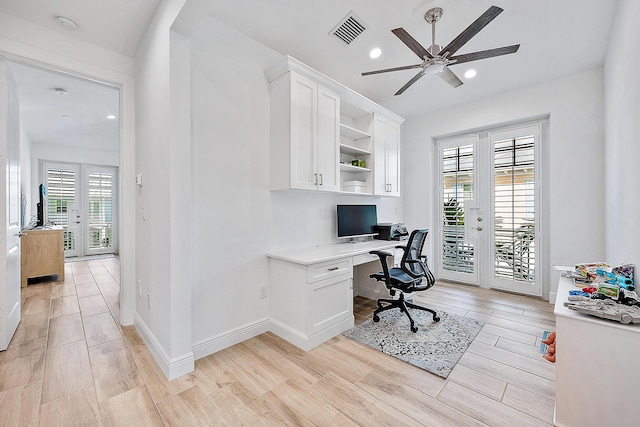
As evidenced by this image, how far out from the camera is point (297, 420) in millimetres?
1583

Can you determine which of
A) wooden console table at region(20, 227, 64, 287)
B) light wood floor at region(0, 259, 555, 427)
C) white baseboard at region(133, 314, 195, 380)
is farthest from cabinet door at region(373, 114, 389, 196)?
wooden console table at region(20, 227, 64, 287)

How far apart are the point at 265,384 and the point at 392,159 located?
3.25 meters

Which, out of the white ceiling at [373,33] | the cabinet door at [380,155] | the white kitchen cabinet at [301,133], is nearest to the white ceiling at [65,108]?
the white ceiling at [373,33]

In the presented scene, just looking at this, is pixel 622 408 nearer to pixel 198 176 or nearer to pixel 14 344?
pixel 198 176

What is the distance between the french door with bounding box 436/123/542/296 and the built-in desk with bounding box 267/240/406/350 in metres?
2.29

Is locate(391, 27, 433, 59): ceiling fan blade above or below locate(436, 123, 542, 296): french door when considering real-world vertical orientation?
above

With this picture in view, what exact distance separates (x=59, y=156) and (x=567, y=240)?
374 inches

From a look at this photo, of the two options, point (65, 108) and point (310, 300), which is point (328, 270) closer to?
point (310, 300)

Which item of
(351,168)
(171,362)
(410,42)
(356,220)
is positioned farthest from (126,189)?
(410,42)

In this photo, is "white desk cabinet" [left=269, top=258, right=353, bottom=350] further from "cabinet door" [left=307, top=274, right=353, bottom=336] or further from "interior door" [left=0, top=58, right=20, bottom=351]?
"interior door" [left=0, top=58, right=20, bottom=351]

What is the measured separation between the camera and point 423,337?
100 inches

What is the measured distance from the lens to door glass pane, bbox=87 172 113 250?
686 cm

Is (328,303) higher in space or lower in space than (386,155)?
lower

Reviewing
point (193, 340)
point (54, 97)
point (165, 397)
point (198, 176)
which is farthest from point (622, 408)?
point (54, 97)
